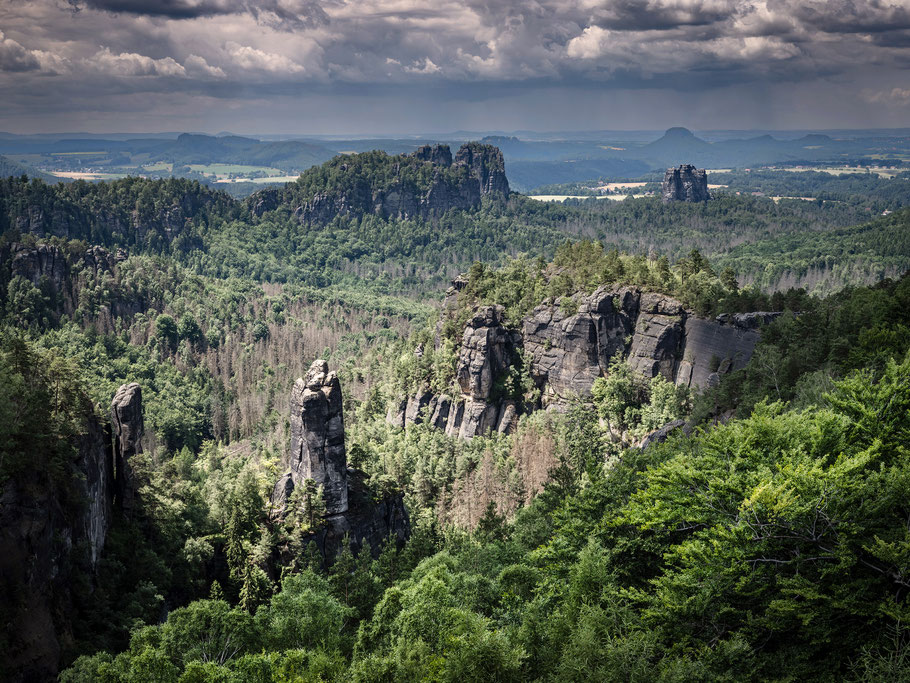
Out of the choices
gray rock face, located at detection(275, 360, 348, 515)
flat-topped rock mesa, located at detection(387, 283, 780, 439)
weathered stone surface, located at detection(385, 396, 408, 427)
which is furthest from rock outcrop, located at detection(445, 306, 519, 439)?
gray rock face, located at detection(275, 360, 348, 515)

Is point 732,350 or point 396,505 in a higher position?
point 732,350

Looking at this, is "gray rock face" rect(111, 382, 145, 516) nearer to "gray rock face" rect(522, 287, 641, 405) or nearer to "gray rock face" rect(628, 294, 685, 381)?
"gray rock face" rect(522, 287, 641, 405)

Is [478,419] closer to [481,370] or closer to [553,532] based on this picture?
[481,370]

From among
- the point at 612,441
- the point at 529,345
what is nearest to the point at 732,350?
the point at 612,441

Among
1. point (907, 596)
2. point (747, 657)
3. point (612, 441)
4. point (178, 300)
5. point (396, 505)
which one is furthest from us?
point (178, 300)

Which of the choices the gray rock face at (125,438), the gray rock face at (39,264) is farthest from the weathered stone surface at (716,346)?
the gray rock face at (39,264)

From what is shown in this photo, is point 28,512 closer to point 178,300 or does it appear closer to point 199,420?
point 199,420

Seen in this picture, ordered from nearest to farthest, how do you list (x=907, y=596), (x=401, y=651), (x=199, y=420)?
(x=907, y=596)
(x=401, y=651)
(x=199, y=420)
